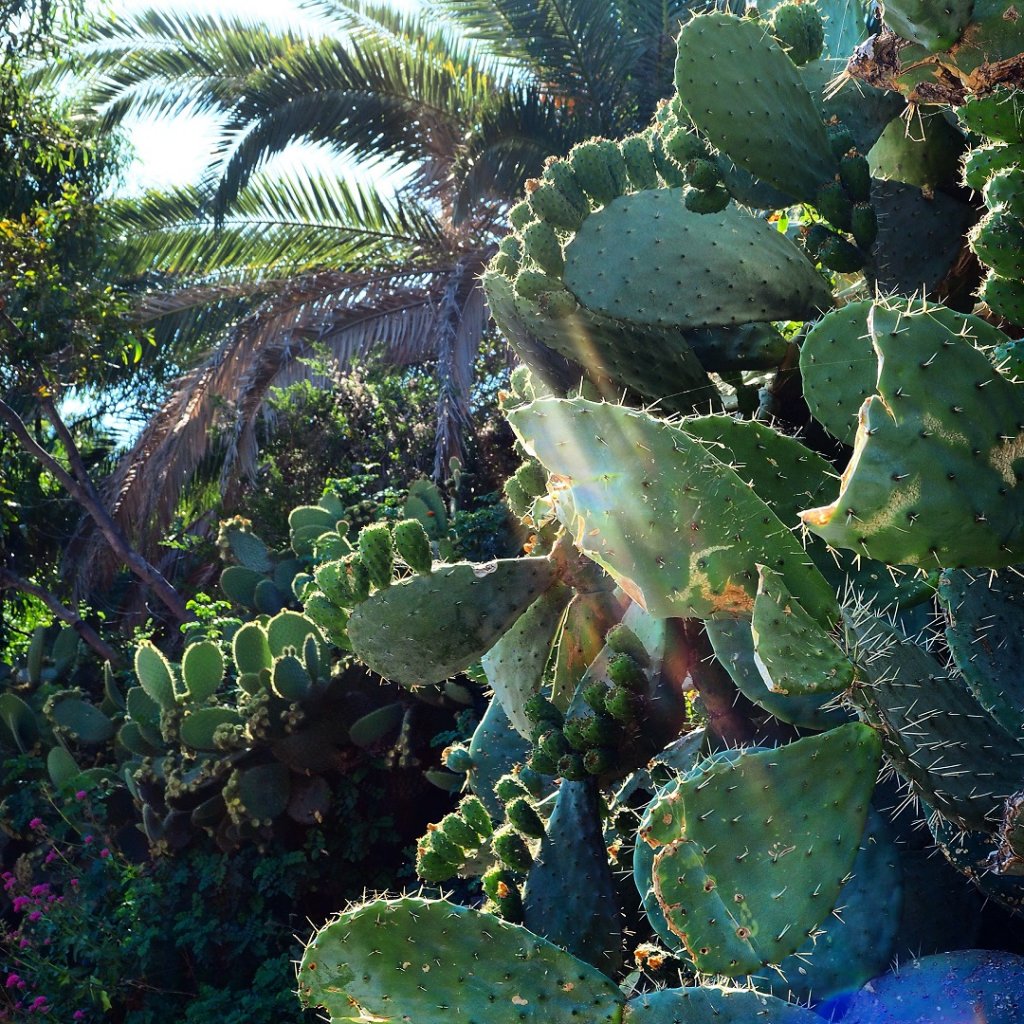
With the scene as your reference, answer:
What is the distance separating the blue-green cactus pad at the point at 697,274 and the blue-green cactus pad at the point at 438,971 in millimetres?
1422

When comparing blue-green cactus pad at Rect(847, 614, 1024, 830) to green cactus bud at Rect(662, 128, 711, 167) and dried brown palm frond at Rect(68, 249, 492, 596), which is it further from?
dried brown palm frond at Rect(68, 249, 492, 596)

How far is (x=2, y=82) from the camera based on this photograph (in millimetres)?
8312

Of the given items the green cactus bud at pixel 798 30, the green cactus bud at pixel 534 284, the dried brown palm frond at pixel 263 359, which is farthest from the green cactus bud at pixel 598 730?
the dried brown palm frond at pixel 263 359

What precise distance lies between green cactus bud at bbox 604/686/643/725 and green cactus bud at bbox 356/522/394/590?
58cm

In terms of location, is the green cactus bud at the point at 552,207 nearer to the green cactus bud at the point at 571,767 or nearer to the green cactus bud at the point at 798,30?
the green cactus bud at the point at 798,30

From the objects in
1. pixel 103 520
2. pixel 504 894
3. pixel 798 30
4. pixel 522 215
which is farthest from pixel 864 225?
pixel 103 520

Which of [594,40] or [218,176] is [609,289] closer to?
[594,40]

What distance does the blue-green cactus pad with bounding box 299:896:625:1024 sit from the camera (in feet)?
6.41

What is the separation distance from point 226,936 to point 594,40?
23.4ft

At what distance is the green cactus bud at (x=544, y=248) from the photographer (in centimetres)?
283

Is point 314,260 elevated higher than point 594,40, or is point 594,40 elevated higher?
point 594,40

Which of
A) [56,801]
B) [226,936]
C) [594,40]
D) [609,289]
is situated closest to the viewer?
[609,289]

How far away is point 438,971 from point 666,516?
0.89 metres

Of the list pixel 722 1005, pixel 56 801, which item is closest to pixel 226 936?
pixel 56 801
